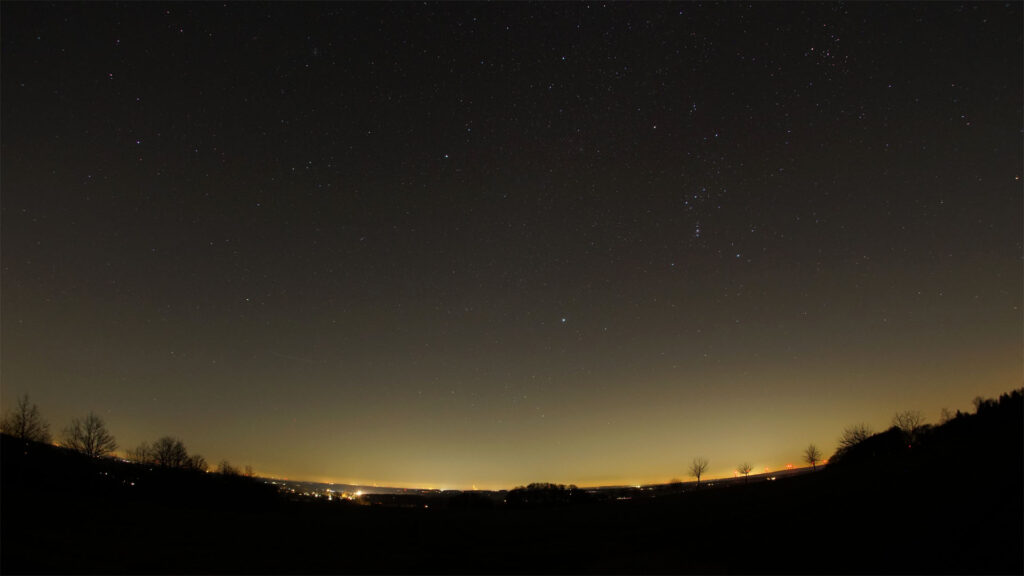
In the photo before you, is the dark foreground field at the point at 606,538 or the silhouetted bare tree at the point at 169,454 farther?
the silhouetted bare tree at the point at 169,454

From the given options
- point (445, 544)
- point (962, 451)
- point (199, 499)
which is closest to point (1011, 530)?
point (962, 451)

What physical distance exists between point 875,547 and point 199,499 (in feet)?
111

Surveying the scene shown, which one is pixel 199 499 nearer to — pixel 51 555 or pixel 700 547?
pixel 51 555

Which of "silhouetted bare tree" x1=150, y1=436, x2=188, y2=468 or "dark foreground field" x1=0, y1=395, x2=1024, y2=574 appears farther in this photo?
"silhouetted bare tree" x1=150, y1=436, x2=188, y2=468

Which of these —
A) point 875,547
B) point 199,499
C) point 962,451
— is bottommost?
point 199,499

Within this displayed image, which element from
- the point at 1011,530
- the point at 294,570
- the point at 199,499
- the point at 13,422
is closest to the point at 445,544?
the point at 294,570

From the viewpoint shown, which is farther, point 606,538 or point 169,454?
point 169,454

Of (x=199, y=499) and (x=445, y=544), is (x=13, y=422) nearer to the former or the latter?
(x=199, y=499)

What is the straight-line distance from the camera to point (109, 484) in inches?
1149

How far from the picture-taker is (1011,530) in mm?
9484

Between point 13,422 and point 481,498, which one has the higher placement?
point 13,422

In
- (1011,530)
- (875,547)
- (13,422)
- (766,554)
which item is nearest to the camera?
(1011,530)

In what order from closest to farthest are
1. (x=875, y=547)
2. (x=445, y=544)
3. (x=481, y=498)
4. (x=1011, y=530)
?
(x=1011, y=530), (x=875, y=547), (x=445, y=544), (x=481, y=498)

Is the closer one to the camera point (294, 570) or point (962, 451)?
point (294, 570)
